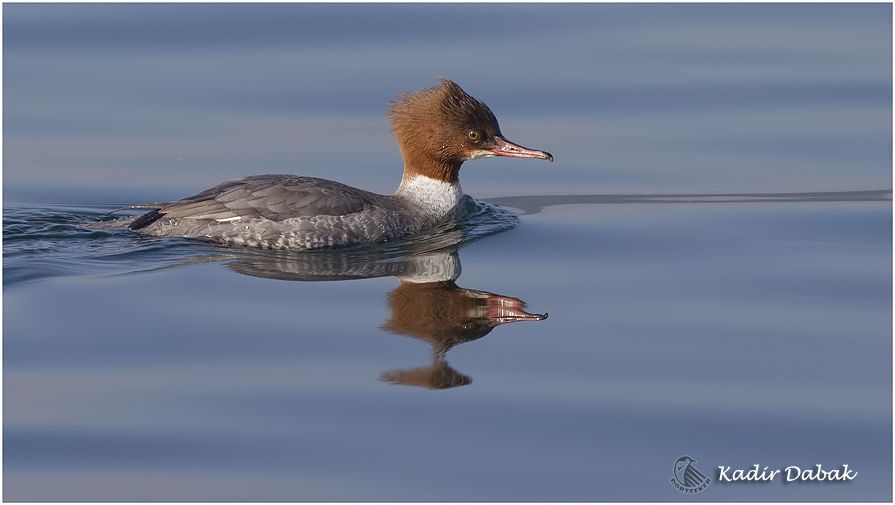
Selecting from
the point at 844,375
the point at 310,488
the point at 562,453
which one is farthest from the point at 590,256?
the point at 310,488

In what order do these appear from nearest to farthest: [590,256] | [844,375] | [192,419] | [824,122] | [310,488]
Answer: [310,488]
[192,419]
[844,375]
[590,256]
[824,122]

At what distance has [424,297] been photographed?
357 inches

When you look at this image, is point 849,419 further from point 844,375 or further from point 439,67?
point 439,67

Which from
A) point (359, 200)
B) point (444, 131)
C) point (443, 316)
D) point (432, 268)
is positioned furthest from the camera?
point (444, 131)

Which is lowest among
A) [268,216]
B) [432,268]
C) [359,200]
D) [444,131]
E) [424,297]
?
[424,297]

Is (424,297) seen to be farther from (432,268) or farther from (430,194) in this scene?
(430,194)

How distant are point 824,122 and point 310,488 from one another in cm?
823

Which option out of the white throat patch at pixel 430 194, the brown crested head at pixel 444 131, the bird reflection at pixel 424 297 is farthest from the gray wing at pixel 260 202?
the brown crested head at pixel 444 131

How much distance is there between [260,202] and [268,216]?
4.8 inches

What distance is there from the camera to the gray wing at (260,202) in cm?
1032

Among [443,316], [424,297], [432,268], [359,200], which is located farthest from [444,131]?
[443,316]

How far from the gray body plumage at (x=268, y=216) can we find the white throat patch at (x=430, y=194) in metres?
0.78

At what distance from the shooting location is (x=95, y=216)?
11125mm

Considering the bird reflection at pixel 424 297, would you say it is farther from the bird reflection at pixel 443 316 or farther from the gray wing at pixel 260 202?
the gray wing at pixel 260 202
